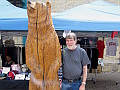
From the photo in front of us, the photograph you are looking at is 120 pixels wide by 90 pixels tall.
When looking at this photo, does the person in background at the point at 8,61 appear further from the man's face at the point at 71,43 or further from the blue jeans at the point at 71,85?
the man's face at the point at 71,43

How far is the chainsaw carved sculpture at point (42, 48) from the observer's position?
194 cm

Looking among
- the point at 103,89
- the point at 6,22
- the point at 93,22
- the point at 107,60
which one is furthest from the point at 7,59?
the point at 107,60

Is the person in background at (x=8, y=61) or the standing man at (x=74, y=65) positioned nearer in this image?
the standing man at (x=74, y=65)

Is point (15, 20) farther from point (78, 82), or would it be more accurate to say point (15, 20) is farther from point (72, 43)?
point (78, 82)

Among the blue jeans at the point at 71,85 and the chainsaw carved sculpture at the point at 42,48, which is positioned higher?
the chainsaw carved sculpture at the point at 42,48

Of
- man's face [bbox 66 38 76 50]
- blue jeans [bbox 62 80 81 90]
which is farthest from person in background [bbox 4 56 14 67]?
man's face [bbox 66 38 76 50]

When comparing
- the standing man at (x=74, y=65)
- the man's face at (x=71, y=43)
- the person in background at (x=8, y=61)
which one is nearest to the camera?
the man's face at (x=71, y=43)

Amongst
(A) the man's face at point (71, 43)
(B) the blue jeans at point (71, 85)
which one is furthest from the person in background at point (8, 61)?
(A) the man's face at point (71, 43)

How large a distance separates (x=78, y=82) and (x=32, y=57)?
2.63 ft

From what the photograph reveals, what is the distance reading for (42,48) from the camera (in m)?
2.10

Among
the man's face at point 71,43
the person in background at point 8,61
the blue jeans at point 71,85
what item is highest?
the man's face at point 71,43

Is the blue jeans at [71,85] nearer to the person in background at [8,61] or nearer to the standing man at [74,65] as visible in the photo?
the standing man at [74,65]

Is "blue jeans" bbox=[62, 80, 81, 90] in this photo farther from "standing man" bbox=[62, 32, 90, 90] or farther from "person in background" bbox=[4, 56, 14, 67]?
"person in background" bbox=[4, 56, 14, 67]

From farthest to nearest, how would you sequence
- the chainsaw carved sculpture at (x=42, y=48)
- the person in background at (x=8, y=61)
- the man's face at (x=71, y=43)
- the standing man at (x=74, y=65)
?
the person in background at (x=8, y=61), the standing man at (x=74, y=65), the man's face at (x=71, y=43), the chainsaw carved sculpture at (x=42, y=48)
